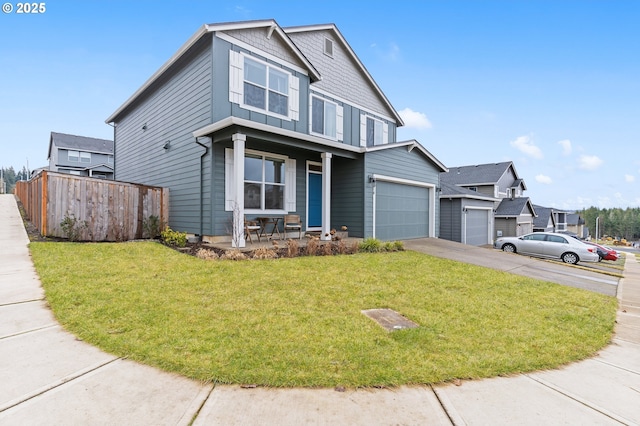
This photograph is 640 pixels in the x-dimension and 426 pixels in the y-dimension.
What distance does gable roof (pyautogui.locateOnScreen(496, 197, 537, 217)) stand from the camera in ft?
86.4

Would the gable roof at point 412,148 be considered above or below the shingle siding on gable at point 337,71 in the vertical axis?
below

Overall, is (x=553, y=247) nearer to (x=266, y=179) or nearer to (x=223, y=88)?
(x=266, y=179)

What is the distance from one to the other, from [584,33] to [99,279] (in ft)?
64.9

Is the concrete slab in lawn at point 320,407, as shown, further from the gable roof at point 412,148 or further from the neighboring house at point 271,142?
the gable roof at point 412,148

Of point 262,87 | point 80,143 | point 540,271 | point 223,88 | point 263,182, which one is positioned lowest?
point 540,271

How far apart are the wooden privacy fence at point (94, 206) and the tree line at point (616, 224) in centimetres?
9346

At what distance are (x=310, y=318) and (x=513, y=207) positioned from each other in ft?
97.9

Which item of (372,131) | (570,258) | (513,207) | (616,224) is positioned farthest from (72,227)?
(616,224)

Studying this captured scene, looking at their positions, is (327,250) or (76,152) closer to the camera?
(327,250)

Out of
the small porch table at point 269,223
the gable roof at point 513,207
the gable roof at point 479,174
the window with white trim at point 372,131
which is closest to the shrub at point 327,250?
the small porch table at point 269,223

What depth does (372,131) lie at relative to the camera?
14891 mm

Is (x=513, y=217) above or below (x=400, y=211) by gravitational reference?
below

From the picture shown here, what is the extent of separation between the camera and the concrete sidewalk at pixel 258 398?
1.93 meters

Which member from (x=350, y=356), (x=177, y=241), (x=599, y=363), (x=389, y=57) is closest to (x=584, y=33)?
(x=389, y=57)
